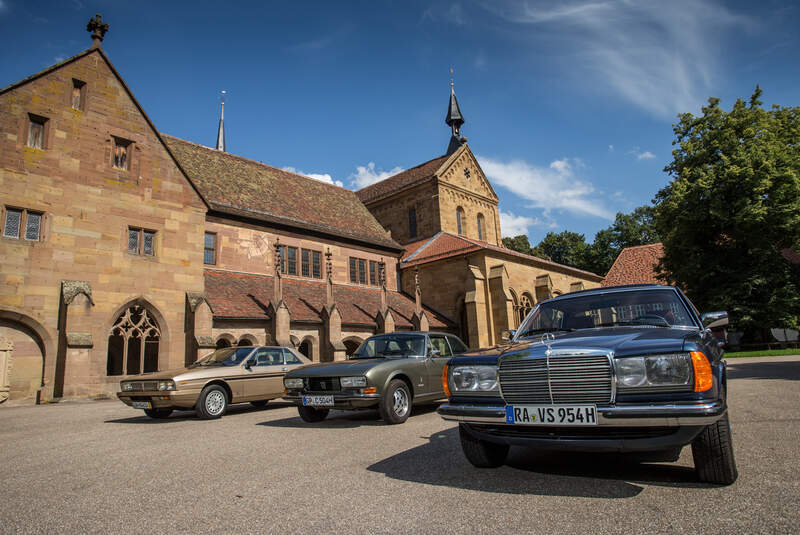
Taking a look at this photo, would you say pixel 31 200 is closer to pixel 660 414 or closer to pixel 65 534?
pixel 65 534

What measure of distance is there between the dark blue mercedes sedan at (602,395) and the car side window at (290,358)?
295 inches

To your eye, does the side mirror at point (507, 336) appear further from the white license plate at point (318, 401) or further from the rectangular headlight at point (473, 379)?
the white license plate at point (318, 401)

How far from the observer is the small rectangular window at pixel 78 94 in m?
16.4

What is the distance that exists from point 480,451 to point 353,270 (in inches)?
889

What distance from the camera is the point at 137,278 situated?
54.0ft

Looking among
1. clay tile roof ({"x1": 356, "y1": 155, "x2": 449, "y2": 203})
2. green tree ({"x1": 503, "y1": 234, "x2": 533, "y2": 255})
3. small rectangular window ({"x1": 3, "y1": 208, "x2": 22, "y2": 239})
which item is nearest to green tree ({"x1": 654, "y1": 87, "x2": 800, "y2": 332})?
clay tile roof ({"x1": 356, "y1": 155, "x2": 449, "y2": 203})

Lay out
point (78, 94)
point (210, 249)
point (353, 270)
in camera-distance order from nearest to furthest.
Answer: point (78, 94) → point (210, 249) → point (353, 270)

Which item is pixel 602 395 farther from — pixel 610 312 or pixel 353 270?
pixel 353 270

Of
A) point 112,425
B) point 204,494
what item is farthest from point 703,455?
point 112,425

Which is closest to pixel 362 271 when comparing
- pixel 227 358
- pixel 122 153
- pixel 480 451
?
pixel 122 153

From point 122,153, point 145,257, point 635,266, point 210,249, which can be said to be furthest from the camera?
point 635,266

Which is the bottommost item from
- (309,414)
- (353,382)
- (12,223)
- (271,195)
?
(309,414)

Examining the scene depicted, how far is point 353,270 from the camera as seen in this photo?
87.5 feet

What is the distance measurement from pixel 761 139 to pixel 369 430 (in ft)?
88.1
